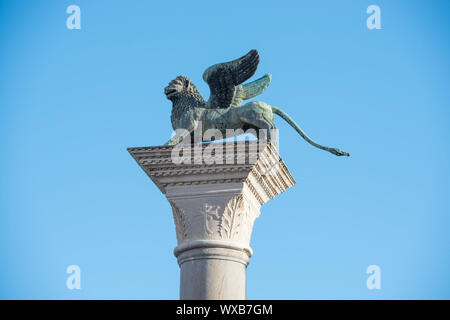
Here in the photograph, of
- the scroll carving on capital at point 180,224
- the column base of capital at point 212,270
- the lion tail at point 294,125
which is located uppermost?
the lion tail at point 294,125

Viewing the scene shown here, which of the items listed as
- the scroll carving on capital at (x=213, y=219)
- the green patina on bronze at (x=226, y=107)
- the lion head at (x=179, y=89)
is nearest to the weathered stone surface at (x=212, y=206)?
the scroll carving on capital at (x=213, y=219)

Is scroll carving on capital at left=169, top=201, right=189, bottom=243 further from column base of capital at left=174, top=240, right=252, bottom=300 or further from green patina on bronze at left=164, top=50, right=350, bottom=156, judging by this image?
green patina on bronze at left=164, top=50, right=350, bottom=156

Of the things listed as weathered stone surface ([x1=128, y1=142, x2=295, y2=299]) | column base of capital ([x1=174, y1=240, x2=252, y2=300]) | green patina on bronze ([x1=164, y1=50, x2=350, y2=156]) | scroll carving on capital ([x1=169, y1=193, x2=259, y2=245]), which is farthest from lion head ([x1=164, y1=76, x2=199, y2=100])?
column base of capital ([x1=174, y1=240, x2=252, y2=300])

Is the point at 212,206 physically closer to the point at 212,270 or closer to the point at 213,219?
the point at 213,219

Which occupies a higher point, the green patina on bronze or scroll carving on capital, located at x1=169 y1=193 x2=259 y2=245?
the green patina on bronze

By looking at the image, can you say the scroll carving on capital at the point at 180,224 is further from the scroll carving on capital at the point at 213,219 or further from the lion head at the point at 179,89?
the lion head at the point at 179,89

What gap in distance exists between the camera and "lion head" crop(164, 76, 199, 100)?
12.9m

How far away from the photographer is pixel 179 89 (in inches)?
508

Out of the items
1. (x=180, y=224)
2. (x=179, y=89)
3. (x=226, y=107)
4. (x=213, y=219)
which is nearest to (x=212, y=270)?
(x=213, y=219)

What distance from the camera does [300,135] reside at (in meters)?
12.6

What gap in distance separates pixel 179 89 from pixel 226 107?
87 centimetres

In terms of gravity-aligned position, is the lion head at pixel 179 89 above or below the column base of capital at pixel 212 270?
above

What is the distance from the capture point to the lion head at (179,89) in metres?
12.9
